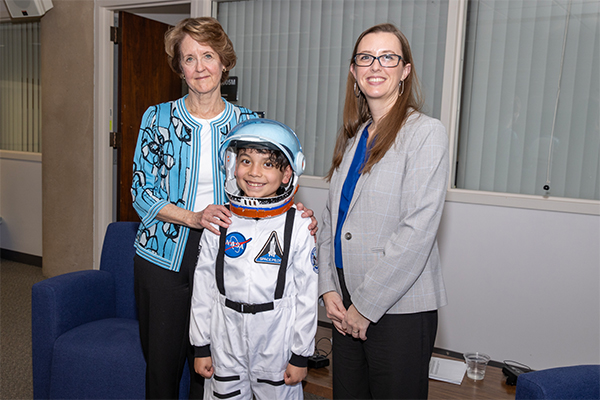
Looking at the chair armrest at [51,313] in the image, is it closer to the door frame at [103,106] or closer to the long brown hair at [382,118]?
the long brown hair at [382,118]

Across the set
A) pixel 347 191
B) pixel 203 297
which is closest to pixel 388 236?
pixel 347 191

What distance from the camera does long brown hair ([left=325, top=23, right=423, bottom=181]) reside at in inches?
52.1

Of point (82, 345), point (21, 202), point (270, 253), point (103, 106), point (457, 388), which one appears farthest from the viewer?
point (21, 202)

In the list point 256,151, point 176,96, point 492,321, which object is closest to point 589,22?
point 492,321

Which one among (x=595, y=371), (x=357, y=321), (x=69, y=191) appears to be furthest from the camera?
(x=69, y=191)

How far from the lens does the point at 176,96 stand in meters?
4.34

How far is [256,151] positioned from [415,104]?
18.9 inches

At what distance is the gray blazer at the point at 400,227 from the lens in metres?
1.26

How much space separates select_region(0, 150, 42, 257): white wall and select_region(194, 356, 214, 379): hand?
3.81 metres

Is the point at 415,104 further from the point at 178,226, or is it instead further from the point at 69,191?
the point at 69,191

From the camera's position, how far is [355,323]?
132cm

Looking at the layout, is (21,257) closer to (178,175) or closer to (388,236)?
(178,175)

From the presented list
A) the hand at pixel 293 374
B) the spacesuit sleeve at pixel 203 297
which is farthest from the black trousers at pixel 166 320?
the hand at pixel 293 374

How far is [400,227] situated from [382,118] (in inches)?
12.6
